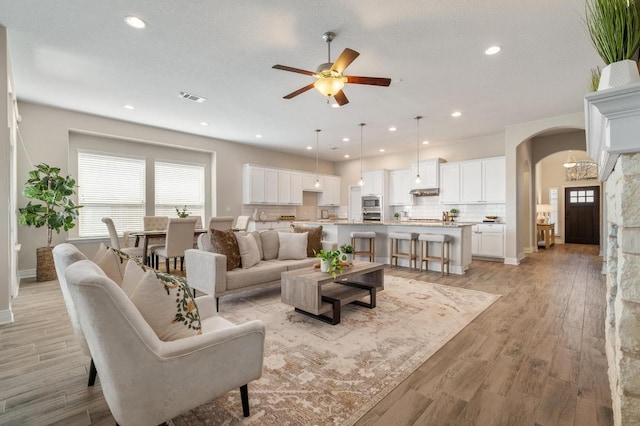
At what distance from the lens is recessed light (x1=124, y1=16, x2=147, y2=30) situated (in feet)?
9.04

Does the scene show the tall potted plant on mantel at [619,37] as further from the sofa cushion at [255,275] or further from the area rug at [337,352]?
the sofa cushion at [255,275]

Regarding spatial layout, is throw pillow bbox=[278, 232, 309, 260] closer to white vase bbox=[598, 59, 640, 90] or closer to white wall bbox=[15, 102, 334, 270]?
white wall bbox=[15, 102, 334, 270]

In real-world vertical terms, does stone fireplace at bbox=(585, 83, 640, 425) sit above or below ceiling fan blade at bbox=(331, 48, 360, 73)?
below

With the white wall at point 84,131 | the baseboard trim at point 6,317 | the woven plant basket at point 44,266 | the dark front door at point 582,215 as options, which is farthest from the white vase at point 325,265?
the dark front door at point 582,215

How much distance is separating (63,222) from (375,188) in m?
7.32

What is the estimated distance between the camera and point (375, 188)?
8922 mm

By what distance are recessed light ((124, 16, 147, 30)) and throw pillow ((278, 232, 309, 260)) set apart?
3.04 meters

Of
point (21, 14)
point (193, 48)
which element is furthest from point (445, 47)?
point (21, 14)

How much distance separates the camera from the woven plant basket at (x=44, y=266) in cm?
475

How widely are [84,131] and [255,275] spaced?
4.78 meters

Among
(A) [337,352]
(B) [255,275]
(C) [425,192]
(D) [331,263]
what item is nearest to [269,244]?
(B) [255,275]

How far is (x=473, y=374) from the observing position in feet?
6.89

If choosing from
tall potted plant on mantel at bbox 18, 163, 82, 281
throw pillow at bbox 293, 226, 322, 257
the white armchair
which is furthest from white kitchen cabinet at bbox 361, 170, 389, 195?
the white armchair

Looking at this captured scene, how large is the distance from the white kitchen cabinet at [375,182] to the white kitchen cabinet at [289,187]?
6.70 feet
